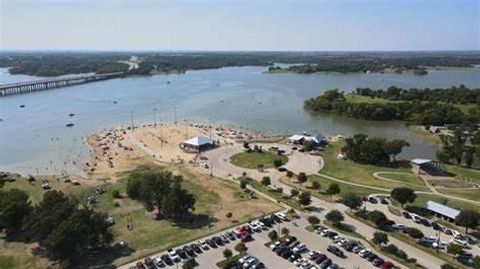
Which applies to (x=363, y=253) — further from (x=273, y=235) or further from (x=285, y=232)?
(x=273, y=235)

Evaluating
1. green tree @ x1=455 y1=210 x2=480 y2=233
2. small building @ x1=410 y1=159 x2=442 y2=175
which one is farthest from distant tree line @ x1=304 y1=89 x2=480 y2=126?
green tree @ x1=455 y1=210 x2=480 y2=233

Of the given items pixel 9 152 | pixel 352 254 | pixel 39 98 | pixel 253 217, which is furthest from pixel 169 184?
pixel 39 98

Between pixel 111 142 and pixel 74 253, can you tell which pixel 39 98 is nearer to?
pixel 111 142

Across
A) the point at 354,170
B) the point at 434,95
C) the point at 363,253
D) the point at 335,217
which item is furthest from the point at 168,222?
the point at 434,95

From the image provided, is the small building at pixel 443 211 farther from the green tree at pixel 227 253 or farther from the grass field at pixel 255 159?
the grass field at pixel 255 159

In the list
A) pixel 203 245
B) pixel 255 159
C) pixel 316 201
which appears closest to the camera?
pixel 203 245

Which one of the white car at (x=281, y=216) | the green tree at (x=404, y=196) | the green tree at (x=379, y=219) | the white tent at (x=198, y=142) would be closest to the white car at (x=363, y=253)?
the green tree at (x=379, y=219)
